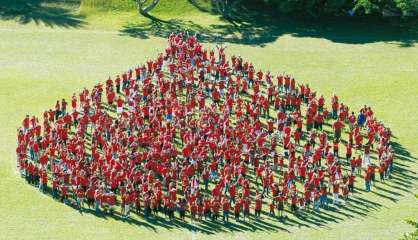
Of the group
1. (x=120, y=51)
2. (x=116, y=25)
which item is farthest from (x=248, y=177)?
(x=116, y=25)

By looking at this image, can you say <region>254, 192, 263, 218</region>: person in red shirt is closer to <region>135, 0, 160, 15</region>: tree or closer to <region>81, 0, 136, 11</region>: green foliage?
<region>135, 0, 160, 15</region>: tree

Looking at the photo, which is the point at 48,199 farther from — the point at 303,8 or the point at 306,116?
the point at 303,8

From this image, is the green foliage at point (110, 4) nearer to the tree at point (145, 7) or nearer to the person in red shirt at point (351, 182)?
the tree at point (145, 7)

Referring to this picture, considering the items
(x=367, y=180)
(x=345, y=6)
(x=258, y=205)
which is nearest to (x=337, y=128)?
(x=367, y=180)

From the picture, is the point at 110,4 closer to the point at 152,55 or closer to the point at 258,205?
the point at 152,55

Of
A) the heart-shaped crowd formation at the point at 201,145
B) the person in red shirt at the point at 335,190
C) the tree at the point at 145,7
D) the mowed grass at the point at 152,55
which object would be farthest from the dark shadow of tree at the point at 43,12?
the person in red shirt at the point at 335,190
